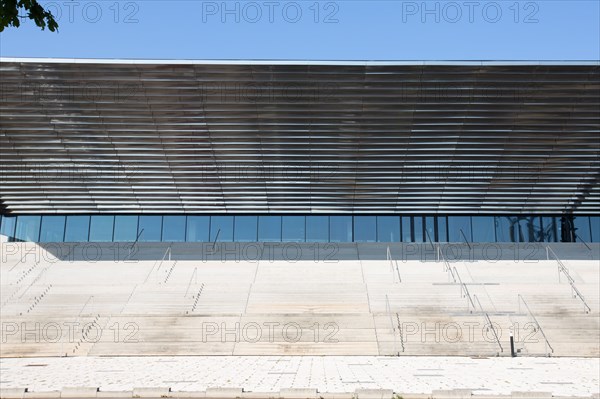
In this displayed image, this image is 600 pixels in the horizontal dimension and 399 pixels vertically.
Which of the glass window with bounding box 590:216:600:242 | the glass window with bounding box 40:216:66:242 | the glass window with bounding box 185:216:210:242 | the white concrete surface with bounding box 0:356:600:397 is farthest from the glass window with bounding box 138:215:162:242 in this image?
→ the glass window with bounding box 590:216:600:242

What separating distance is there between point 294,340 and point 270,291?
6595 mm

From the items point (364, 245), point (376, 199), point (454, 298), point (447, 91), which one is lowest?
point (454, 298)

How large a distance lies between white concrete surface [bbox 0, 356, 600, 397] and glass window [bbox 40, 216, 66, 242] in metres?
18.1

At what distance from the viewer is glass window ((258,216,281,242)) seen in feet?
120

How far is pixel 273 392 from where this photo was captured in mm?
11109

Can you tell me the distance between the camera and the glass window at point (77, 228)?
36.7 m

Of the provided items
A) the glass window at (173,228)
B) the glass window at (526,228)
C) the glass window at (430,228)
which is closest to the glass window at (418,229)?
the glass window at (430,228)

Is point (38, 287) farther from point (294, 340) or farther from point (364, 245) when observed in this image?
point (364, 245)

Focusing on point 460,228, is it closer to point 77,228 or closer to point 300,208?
point 300,208

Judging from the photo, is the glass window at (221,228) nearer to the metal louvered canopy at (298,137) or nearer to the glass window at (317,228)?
the metal louvered canopy at (298,137)

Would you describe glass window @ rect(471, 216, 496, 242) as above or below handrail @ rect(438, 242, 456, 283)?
above

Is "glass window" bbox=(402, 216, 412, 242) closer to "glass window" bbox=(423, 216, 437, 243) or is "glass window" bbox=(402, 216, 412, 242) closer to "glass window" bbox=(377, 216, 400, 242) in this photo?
"glass window" bbox=(377, 216, 400, 242)

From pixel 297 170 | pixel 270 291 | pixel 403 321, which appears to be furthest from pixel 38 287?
pixel 403 321

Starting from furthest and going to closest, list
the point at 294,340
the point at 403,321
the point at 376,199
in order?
the point at 376,199
the point at 403,321
the point at 294,340
